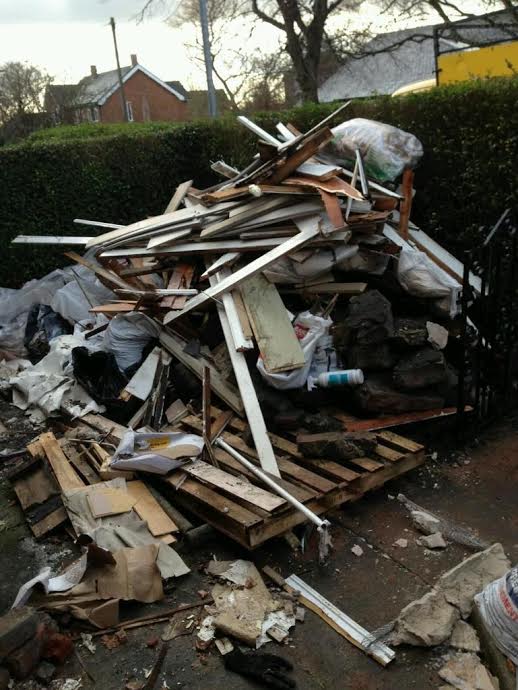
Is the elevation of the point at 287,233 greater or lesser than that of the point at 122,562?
greater

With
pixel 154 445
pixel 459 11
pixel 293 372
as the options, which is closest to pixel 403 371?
pixel 293 372

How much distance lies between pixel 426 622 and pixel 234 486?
1.40 meters

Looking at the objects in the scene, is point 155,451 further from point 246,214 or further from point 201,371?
point 246,214

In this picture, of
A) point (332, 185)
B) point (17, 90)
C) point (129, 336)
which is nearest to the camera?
point (332, 185)

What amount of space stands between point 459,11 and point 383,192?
1803cm

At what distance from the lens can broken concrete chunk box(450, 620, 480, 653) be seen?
2814mm

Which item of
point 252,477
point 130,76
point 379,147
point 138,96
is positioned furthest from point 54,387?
point 138,96

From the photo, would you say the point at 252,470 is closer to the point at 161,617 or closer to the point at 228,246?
the point at 161,617

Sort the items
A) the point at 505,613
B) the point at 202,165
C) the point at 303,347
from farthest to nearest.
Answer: the point at 202,165
the point at 303,347
the point at 505,613

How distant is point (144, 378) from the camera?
5230 millimetres

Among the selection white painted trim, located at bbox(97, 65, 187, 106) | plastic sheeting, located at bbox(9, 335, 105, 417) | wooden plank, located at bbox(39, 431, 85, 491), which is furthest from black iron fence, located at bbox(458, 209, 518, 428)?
white painted trim, located at bbox(97, 65, 187, 106)

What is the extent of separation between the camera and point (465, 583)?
3123 mm

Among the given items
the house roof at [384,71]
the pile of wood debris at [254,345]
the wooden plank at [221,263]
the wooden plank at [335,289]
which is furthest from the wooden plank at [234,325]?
the house roof at [384,71]

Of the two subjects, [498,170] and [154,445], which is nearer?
[154,445]
